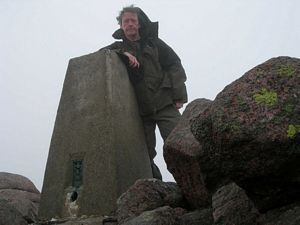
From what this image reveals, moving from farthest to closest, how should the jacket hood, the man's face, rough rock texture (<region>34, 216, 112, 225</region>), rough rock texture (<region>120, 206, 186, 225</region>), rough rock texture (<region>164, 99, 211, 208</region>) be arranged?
the jacket hood
the man's face
rough rock texture (<region>34, 216, 112, 225</region>)
rough rock texture (<region>164, 99, 211, 208</region>)
rough rock texture (<region>120, 206, 186, 225</region>)

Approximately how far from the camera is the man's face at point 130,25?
22.0ft

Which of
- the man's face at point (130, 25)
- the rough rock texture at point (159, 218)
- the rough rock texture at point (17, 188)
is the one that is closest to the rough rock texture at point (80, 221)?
the rough rock texture at point (159, 218)

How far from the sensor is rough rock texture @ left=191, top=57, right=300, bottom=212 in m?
2.65

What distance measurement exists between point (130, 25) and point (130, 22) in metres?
0.05

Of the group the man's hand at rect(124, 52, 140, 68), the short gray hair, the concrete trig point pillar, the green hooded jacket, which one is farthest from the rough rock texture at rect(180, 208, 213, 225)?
the short gray hair

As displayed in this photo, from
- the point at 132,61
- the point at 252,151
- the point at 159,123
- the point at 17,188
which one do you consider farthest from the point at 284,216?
the point at 17,188

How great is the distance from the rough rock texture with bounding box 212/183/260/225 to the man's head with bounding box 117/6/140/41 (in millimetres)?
3905

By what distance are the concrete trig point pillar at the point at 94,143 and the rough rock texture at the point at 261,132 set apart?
246cm

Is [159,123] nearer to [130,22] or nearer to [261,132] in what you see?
[130,22]

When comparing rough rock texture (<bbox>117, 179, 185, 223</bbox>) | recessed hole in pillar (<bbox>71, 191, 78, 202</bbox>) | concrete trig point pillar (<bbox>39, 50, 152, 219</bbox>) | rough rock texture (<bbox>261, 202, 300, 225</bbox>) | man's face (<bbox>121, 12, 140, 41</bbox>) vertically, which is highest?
man's face (<bbox>121, 12, 140, 41</bbox>)

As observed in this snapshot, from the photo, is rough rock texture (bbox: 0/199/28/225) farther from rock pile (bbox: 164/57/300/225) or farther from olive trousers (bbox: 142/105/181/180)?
olive trousers (bbox: 142/105/181/180)

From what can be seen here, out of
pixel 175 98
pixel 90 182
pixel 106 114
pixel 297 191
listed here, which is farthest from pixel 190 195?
pixel 175 98

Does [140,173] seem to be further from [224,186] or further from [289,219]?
[289,219]

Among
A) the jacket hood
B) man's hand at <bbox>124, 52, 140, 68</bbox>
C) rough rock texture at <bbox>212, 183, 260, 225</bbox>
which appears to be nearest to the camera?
rough rock texture at <bbox>212, 183, 260, 225</bbox>
